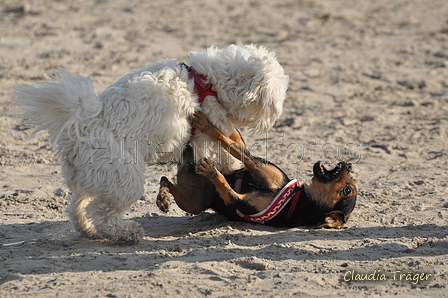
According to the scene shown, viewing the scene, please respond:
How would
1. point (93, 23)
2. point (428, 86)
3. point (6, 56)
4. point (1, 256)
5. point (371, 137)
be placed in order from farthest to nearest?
point (93, 23) → point (6, 56) → point (428, 86) → point (371, 137) → point (1, 256)

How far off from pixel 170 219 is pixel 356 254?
180 cm

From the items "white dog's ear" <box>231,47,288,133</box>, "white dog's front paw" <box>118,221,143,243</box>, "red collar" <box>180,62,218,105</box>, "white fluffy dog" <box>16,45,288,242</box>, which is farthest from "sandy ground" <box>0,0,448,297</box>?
"red collar" <box>180,62,218,105</box>

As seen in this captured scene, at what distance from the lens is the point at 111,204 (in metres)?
3.84

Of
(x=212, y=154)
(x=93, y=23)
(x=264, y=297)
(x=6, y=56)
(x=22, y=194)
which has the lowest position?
(x=264, y=297)

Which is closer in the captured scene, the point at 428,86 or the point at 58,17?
the point at 428,86

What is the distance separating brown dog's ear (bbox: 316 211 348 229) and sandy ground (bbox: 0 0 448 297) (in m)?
0.07

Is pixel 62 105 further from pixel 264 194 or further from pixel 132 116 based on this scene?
pixel 264 194

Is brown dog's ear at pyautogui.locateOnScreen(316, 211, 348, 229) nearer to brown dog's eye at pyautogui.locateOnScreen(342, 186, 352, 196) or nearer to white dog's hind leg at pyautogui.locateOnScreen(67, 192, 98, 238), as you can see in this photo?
brown dog's eye at pyautogui.locateOnScreen(342, 186, 352, 196)

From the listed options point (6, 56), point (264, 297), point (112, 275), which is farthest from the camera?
point (6, 56)

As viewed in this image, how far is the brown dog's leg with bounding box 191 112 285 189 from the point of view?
13.3ft

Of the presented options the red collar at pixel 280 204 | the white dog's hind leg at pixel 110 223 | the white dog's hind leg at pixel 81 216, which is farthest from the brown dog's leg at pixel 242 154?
the white dog's hind leg at pixel 81 216

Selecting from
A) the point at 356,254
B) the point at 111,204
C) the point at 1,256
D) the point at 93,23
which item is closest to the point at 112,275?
the point at 111,204

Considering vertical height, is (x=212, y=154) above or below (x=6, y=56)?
below

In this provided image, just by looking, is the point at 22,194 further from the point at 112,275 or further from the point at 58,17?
the point at 58,17
